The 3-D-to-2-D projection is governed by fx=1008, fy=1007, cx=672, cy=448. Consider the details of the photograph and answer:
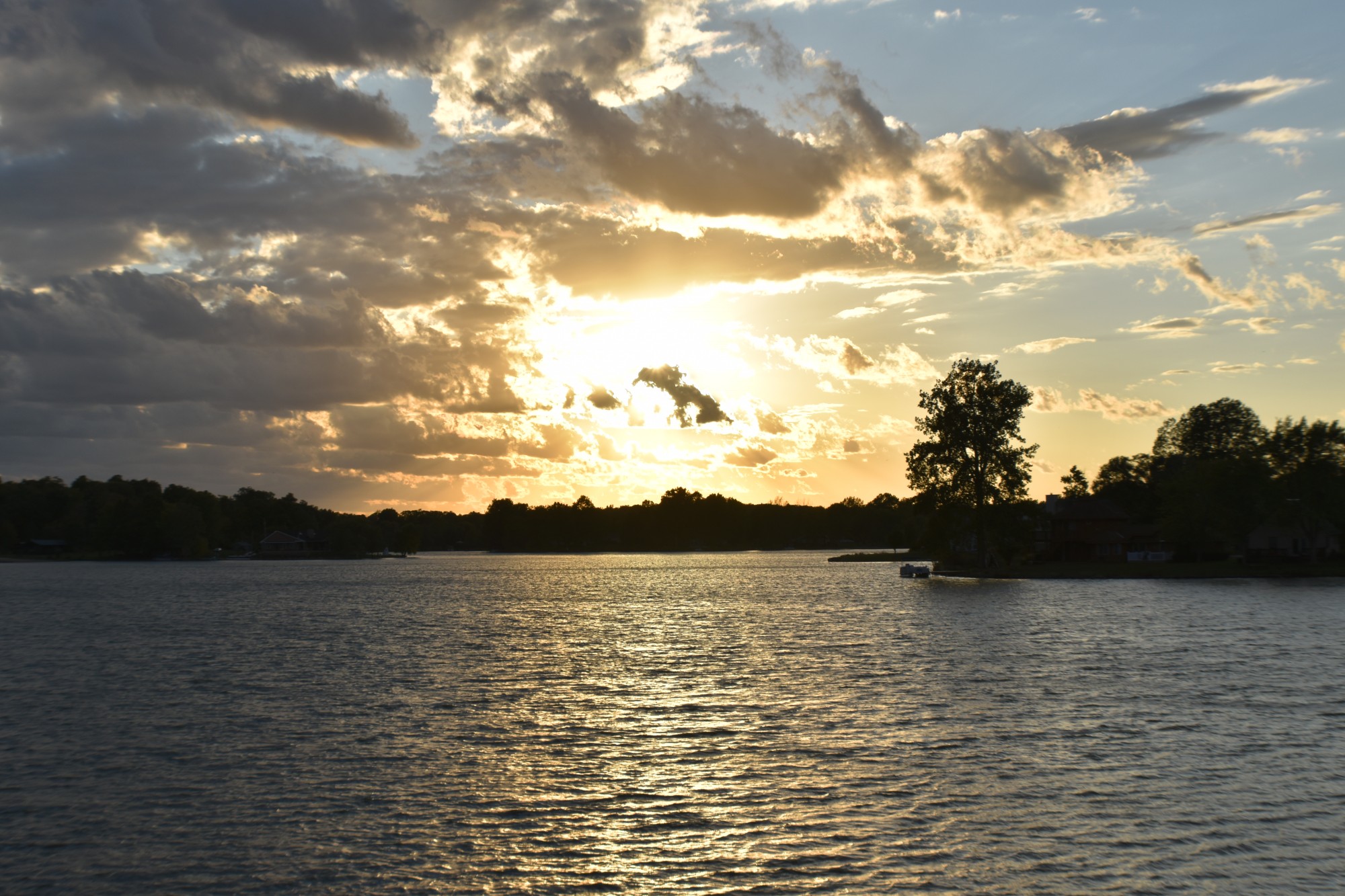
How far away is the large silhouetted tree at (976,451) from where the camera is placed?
398 feet

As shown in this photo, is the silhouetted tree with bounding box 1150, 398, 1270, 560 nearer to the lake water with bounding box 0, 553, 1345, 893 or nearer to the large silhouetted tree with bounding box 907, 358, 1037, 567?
the large silhouetted tree with bounding box 907, 358, 1037, 567

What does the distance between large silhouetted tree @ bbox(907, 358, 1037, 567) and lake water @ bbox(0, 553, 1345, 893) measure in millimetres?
60644

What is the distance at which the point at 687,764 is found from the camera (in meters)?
26.1

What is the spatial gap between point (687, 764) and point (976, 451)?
104 metres

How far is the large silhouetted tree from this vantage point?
121 metres

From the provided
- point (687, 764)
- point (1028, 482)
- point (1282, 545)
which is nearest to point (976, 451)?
point (1028, 482)

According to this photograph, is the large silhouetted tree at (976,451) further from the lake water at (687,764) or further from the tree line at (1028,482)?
the lake water at (687,764)

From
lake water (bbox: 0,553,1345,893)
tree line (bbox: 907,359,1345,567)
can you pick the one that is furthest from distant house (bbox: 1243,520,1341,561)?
lake water (bbox: 0,553,1345,893)

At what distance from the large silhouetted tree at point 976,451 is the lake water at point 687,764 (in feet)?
199

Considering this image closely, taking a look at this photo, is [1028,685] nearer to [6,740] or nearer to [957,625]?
[957,625]

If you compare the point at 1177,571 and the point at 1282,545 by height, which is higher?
the point at 1282,545

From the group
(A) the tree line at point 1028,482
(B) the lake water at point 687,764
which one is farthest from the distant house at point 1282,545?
(B) the lake water at point 687,764

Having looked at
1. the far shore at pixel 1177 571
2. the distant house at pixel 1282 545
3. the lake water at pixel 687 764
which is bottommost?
the lake water at pixel 687 764

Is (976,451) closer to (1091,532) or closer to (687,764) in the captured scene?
(1091,532)
